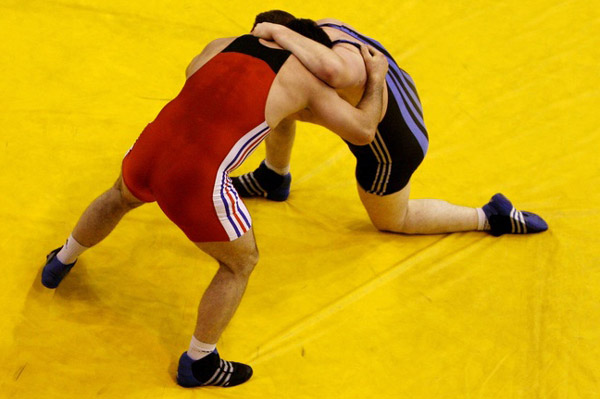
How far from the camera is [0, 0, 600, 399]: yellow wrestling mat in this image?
255 cm

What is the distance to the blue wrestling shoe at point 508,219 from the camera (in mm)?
2998

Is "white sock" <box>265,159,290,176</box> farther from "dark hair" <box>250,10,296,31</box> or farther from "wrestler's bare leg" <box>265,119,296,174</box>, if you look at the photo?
"dark hair" <box>250,10,296,31</box>

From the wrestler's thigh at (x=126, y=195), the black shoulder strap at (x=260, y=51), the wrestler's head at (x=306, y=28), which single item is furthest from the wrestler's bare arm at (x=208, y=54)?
the wrestler's thigh at (x=126, y=195)

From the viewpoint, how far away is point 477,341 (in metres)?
2.67

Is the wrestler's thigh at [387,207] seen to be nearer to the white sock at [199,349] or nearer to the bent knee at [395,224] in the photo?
the bent knee at [395,224]

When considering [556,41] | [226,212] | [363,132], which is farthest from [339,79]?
[556,41]

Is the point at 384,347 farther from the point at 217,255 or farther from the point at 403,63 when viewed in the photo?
the point at 403,63

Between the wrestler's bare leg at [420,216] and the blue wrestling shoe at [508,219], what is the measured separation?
2.4 inches

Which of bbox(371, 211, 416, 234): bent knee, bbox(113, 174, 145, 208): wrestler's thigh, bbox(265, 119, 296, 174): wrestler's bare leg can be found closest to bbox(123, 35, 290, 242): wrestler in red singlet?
bbox(113, 174, 145, 208): wrestler's thigh

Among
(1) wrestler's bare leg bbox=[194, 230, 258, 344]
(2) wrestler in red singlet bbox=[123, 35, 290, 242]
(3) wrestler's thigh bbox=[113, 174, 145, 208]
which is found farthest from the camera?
(3) wrestler's thigh bbox=[113, 174, 145, 208]

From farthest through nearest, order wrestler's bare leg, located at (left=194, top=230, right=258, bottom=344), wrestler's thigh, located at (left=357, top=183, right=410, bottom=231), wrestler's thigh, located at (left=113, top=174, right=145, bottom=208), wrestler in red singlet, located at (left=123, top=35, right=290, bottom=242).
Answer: wrestler's thigh, located at (left=357, top=183, right=410, bottom=231)
wrestler's thigh, located at (left=113, top=174, right=145, bottom=208)
wrestler's bare leg, located at (left=194, top=230, right=258, bottom=344)
wrestler in red singlet, located at (left=123, top=35, right=290, bottom=242)

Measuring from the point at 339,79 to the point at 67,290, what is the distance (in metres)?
1.13

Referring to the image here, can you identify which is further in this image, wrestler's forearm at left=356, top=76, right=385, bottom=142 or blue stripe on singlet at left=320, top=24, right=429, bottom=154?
blue stripe on singlet at left=320, top=24, right=429, bottom=154

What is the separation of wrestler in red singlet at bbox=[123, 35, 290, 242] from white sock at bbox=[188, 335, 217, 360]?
0.31 metres
